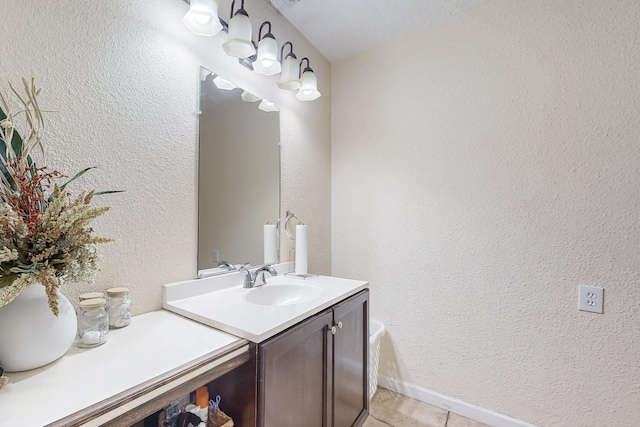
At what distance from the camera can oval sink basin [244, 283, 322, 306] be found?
1374 mm

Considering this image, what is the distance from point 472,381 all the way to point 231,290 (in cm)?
149

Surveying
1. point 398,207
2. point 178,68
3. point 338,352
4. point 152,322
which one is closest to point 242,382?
point 152,322

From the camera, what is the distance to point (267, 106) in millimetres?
1646

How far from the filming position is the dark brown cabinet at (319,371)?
2.88ft

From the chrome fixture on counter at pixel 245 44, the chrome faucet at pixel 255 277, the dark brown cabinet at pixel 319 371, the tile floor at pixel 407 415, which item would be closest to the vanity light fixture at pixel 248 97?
the chrome fixture on counter at pixel 245 44

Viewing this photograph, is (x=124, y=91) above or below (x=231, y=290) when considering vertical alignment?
above

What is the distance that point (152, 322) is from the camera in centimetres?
97

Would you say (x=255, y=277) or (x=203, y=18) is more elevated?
(x=203, y=18)

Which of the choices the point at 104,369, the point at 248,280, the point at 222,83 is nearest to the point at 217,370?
the point at 104,369

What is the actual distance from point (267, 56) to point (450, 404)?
88.4 inches

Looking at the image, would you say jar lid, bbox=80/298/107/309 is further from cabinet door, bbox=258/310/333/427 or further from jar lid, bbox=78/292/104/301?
cabinet door, bbox=258/310/333/427

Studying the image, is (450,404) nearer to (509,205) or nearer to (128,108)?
(509,205)

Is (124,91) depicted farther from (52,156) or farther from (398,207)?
(398,207)

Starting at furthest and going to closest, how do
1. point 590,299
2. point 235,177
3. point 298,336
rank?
point 235,177, point 590,299, point 298,336
